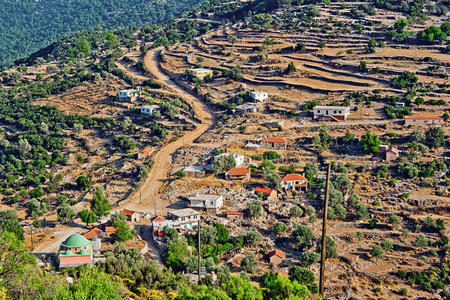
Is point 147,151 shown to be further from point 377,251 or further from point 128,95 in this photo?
point 377,251

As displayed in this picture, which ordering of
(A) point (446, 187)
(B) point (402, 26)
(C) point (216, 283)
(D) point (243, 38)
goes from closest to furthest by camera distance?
(C) point (216, 283), (A) point (446, 187), (B) point (402, 26), (D) point (243, 38)

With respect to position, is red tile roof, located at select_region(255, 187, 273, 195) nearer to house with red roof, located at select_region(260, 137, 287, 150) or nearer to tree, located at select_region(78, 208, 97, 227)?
house with red roof, located at select_region(260, 137, 287, 150)

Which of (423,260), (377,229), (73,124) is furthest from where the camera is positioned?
(73,124)

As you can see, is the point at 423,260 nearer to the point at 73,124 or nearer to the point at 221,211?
the point at 221,211

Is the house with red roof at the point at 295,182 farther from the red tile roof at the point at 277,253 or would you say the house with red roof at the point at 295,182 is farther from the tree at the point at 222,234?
the red tile roof at the point at 277,253

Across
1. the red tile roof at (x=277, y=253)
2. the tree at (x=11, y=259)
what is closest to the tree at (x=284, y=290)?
the tree at (x=11, y=259)

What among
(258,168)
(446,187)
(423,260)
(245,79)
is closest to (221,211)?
(258,168)

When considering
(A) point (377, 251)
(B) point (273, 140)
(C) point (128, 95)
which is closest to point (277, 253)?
(A) point (377, 251)
